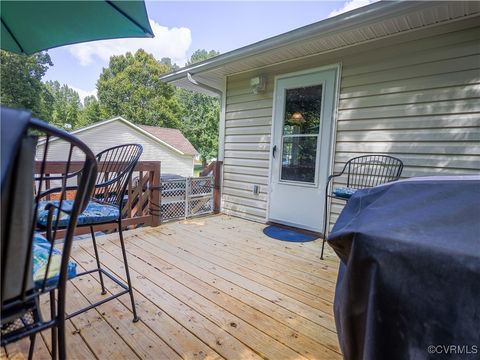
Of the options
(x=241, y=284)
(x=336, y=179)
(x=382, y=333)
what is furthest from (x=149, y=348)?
(x=336, y=179)

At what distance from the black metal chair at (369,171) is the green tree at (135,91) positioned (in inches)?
692

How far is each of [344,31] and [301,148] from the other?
1.38 m

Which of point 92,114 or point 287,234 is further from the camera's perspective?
point 92,114

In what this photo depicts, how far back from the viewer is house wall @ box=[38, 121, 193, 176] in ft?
35.9

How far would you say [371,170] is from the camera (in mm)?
2896

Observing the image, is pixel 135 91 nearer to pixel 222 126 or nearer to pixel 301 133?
pixel 222 126

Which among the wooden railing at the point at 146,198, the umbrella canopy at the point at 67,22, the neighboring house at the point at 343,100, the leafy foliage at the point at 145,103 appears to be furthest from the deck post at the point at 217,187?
the leafy foliage at the point at 145,103

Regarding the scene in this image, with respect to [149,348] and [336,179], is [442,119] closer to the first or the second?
[336,179]

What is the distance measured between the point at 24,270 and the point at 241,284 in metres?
1.61

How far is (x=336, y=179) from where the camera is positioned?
123 inches

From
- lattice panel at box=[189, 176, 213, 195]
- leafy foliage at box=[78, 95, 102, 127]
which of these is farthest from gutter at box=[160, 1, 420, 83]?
leafy foliage at box=[78, 95, 102, 127]

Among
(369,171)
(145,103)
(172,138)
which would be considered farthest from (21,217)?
(145,103)

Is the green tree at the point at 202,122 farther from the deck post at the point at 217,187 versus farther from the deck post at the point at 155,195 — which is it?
the deck post at the point at 155,195

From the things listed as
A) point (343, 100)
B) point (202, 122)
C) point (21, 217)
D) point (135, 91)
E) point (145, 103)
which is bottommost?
point (21, 217)
